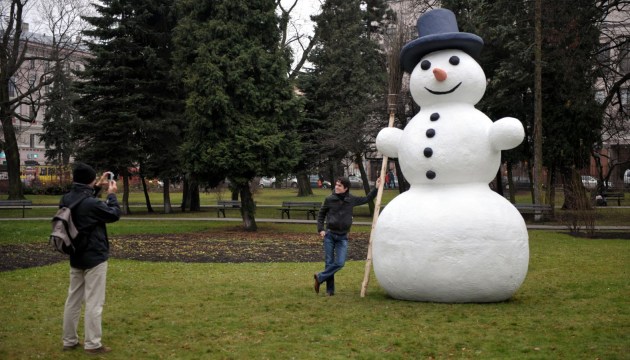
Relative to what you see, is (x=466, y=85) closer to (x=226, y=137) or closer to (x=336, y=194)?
(x=336, y=194)

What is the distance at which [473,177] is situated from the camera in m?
10.3

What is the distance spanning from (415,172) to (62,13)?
113 ft

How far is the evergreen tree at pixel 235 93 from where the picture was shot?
79.8 feet

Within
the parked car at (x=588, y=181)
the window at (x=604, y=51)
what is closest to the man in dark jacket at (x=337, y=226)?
the window at (x=604, y=51)

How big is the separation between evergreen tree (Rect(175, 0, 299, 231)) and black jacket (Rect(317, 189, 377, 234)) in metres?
13.2

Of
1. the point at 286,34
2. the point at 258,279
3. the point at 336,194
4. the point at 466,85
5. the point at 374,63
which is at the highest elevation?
the point at 286,34

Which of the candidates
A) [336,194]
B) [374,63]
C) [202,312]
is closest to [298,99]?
[374,63]

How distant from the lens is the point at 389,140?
11086 millimetres

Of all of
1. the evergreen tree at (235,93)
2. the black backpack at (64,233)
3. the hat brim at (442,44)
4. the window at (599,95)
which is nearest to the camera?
the black backpack at (64,233)

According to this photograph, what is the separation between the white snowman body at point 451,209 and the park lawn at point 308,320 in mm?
450

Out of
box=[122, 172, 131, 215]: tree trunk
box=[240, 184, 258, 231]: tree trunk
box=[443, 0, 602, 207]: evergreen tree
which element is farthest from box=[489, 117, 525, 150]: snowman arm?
box=[122, 172, 131, 215]: tree trunk

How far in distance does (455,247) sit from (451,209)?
1.89ft

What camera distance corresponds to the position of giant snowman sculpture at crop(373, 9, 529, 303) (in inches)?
386

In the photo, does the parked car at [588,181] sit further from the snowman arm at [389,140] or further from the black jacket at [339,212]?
the black jacket at [339,212]
